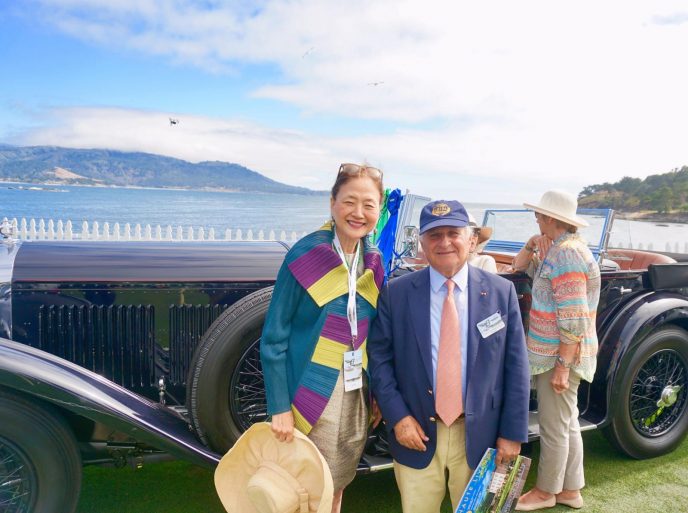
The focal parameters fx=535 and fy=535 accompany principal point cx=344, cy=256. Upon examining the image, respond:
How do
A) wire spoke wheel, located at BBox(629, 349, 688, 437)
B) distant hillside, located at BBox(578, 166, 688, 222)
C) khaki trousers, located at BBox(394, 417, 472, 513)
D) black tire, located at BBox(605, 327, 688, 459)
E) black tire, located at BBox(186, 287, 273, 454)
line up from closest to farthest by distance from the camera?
1. khaki trousers, located at BBox(394, 417, 472, 513)
2. black tire, located at BBox(186, 287, 273, 454)
3. black tire, located at BBox(605, 327, 688, 459)
4. wire spoke wheel, located at BBox(629, 349, 688, 437)
5. distant hillside, located at BBox(578, 166, 688, 222)

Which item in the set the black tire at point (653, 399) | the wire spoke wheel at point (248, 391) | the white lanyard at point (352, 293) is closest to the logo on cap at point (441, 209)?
the white lanyard at point (352, 293)

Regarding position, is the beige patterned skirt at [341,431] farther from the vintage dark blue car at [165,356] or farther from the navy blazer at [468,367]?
the vintage dark blue car at [165,356]

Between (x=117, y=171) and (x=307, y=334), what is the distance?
174103 mm

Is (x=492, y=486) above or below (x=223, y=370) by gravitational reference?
below

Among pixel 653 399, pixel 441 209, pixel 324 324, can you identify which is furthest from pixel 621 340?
pixel 324 324

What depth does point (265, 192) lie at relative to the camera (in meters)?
175

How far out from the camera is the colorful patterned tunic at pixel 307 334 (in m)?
1.88

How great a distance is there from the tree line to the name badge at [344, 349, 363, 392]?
2934mm

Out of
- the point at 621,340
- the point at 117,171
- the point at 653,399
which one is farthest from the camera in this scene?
the point at 117,171

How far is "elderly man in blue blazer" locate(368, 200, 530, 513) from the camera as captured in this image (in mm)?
1941

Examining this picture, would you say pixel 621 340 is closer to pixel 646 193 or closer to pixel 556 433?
pixel 556 433

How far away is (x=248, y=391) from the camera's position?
109 inches

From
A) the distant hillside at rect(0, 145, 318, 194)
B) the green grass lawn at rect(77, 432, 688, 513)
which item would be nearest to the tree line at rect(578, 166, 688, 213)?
the green grass lawn at rect(77, 432, 688, 513)

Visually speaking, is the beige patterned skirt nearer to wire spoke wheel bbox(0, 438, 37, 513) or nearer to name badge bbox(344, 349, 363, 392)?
name badge bbox(344, 349, 363, 392)
